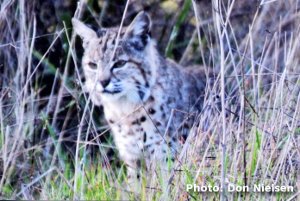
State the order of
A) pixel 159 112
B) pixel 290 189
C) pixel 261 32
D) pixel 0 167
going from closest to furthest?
1. pixel 290 189
2. pixel 0 167
3. pixel 159 112
4. pixel 261 32

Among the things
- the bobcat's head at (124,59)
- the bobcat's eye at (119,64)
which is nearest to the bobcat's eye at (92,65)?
the bobcat's head at (124,59)

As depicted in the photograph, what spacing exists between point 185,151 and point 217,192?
376 mm

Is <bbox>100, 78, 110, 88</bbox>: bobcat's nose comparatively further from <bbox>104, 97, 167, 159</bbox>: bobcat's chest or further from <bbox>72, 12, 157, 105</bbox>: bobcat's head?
<bbox>104, 97, 167, 159</bbox>: bobcat's chest

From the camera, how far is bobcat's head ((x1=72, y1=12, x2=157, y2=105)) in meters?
6.45

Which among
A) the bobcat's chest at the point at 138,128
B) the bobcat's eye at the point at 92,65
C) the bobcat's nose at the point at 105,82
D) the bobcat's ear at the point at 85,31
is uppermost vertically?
the bobcat's ear at the point at 85,31

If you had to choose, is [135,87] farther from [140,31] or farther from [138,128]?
[140,31]

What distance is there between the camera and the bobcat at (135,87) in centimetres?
644

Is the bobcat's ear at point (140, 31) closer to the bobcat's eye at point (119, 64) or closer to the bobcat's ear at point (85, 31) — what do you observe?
the bobcat's eye at point (119, 64)

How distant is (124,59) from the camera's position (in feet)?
21.4

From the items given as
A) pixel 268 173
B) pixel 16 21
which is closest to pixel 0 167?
pixel 268 173

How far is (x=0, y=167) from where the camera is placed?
5035 mm

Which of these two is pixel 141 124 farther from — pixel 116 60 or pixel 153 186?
pixel 153 186

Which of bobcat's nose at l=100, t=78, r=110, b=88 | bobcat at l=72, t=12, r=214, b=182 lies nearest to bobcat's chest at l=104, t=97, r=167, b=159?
bobcat at l=72, t=12, r=214, b=182

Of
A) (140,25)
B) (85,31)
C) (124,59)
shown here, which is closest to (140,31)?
(140,25)
